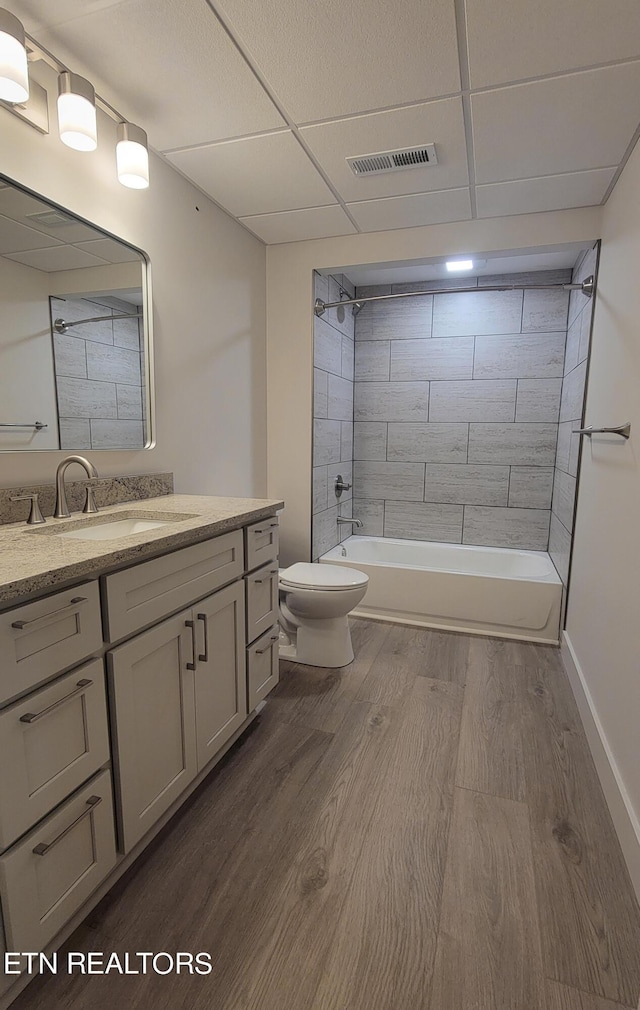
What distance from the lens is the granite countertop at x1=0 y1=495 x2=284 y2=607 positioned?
90 centimetres

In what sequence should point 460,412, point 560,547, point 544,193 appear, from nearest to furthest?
point 544,193 < point 560,547 < point 460,412

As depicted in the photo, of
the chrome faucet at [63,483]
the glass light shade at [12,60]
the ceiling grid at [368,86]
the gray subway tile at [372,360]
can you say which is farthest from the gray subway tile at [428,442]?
the glass light shade at [12,60]

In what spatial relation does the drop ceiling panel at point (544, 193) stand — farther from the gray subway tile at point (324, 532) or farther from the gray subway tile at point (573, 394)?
the gray subway tile at point (324, 532)

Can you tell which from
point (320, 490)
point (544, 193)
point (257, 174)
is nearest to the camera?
point (257, 174)

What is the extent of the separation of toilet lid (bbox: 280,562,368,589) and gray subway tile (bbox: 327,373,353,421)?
1161mm

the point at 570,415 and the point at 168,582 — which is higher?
the point at 570,415

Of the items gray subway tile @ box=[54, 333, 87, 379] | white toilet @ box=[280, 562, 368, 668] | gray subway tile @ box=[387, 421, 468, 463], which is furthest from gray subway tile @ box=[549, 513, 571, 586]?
gray subway tile @ box=[54, 333, 87, 379]

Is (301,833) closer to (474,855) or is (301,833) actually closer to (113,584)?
(474,855)

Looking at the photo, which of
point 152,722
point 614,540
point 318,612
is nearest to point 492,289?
point 614,540

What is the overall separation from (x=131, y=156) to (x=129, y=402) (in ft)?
2.67

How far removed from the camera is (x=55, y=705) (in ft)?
3.16

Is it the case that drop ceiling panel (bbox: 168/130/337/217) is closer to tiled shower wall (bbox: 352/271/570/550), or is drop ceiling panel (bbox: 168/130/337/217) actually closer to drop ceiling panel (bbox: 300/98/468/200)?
drop ceiling panel (bbox: 300/98/468/200)

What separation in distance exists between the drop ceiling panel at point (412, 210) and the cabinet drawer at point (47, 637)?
7.33ft

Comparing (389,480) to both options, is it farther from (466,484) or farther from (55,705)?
(55,705)
